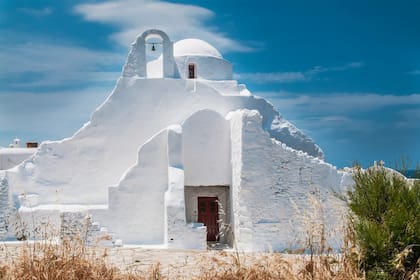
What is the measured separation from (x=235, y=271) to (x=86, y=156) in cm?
1178

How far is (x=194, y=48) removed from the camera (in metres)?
20.3

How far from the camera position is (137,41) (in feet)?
58.1

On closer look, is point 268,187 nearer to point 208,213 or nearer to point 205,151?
point 205,151

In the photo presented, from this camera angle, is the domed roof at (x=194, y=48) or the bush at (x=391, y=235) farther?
the domed roof at (x=194, y=48)

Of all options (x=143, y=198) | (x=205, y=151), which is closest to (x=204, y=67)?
(x=205, y=151)

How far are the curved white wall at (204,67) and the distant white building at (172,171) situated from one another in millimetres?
887

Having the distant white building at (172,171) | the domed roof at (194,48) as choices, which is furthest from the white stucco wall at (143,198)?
the domed roof at (194,48)

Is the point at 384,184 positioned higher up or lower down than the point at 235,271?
higher up

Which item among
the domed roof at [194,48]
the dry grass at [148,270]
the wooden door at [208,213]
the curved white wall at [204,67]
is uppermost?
the domed roof at [194,48]

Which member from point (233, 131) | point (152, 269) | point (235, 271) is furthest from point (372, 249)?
point (233, 131)

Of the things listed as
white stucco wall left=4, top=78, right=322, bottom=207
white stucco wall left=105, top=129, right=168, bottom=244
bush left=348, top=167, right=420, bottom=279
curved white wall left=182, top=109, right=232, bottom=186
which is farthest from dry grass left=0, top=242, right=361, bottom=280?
white stucco wall left=4, top=78, right=322, bottom=207

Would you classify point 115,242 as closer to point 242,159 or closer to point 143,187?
point 143,187

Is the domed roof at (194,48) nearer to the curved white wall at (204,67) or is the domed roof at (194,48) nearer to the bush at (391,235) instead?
the curved white wall at (204,67)

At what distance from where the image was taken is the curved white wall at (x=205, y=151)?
16094mm
